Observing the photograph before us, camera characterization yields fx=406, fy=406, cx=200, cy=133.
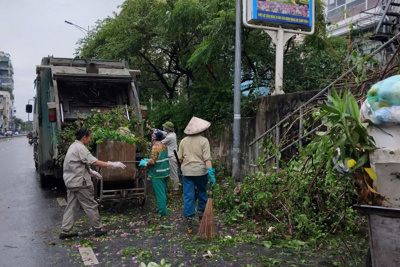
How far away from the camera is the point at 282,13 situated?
10.8m

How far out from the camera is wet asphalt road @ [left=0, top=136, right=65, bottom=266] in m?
5.33

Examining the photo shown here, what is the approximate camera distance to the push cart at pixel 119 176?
24.0 ft

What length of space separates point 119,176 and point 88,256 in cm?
240

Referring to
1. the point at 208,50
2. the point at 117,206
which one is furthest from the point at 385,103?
the point at 208,50

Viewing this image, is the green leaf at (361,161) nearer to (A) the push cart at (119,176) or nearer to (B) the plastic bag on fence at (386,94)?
(B) the plastic bag on fence at (386,94)

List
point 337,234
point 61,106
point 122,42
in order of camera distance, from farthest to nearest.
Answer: point 122,42 < point 61,106 < point 337,234

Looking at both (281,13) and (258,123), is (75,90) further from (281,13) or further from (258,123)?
(281,13)

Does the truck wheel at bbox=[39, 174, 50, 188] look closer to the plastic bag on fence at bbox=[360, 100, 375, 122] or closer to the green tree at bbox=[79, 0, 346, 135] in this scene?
the green tree at bbox=[79, 0, 346, 135]

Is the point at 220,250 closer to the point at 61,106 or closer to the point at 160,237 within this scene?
the point at 160,237

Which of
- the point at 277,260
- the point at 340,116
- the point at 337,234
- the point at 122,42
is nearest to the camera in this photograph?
the point at 340,116

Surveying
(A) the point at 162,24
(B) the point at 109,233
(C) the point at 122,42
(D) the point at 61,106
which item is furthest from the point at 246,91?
(B) the point at 109,233

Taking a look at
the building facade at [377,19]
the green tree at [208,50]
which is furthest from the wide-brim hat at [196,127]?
the building facade at [377,19]

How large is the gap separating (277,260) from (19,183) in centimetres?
925

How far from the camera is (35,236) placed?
20.5 ft
